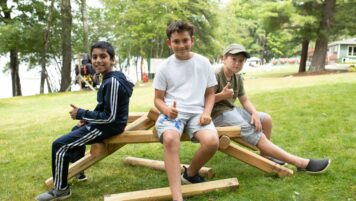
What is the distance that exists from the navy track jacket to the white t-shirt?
31cm

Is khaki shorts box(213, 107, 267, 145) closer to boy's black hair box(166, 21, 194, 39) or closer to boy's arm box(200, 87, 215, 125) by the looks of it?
boy's arm box(200, 87, 215, 125)

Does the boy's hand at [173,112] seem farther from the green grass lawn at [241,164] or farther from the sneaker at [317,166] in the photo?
the sneaker at [317,166]

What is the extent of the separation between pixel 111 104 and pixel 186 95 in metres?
0.66

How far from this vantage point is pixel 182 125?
10.9ft

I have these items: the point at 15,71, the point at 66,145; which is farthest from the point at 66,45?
the point at 66,145

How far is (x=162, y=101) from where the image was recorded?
3441 mm

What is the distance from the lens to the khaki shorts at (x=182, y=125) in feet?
10.7

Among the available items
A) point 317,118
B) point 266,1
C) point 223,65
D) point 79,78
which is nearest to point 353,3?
point 266,1

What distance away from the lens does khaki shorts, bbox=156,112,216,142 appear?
325 cm

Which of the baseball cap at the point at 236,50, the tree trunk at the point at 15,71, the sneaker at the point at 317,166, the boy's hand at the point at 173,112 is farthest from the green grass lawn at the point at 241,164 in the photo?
the tree trunk at the point at 15,71

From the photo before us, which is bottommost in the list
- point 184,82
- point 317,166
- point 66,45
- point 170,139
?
point 317,166

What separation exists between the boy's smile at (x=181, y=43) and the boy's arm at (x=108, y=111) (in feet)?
1.94

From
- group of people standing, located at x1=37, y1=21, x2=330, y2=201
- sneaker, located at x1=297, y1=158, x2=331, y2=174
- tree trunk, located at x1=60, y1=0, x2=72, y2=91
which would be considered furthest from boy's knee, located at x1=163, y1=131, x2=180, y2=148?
tree trunk, located at x1=60, y1=0, x2=72, y2=91

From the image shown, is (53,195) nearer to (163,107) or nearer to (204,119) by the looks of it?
(163,107)
